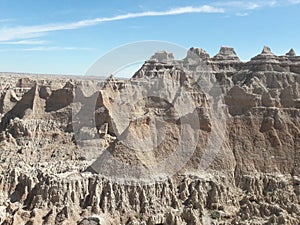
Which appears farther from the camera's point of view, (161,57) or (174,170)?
(161,57)

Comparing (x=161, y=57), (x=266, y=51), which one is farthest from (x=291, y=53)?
(x=161, y=57)

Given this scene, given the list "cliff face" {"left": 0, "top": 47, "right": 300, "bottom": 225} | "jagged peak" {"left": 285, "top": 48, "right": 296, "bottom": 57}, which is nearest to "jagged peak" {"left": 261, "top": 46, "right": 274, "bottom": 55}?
"jagged peak" {"left": 285, "top": 48, "right": 296, "bottom": 57}

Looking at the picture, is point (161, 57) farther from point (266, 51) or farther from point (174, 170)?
point (174, 170)

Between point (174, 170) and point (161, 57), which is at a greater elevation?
point (161, 57)

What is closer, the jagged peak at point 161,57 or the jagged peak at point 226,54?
the jagged peak at point 226,54

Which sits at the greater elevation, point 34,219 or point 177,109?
point 177,109

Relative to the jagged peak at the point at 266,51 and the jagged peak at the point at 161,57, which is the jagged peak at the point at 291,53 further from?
the jagged peak at the point at 161,57

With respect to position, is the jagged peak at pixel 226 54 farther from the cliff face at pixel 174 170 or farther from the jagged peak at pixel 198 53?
the cliff face at pixel 174 170

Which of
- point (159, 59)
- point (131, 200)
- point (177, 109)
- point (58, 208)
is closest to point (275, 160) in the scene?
point (177, 109)

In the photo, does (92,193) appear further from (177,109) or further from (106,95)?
(106,95)

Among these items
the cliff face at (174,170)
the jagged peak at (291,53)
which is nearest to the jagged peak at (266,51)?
the jagged peak at (291,53)

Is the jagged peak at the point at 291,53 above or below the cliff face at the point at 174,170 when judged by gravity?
above
